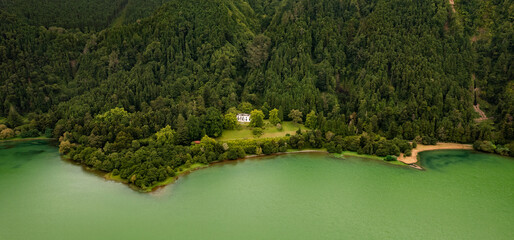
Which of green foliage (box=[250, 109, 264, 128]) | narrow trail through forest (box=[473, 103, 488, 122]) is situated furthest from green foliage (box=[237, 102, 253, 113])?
narrow trail through forest (box=[473, 103, 488, 122])

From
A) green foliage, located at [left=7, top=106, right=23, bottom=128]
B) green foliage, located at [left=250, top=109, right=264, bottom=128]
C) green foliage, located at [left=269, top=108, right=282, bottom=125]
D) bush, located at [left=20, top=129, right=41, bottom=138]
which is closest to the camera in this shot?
green foliage, located at [left=250, top=109, right=264, bottom=128]

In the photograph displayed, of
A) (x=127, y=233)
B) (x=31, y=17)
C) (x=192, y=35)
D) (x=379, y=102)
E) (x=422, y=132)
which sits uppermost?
(x=31, y=17)

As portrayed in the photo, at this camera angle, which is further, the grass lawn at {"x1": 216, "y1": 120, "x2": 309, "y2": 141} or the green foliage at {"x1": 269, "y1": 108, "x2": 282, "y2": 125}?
the green foliage at {"x1": 269, "y1": 108, "x2": 282, "y2": 125}

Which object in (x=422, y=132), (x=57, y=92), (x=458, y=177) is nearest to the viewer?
(x=458, y=177)

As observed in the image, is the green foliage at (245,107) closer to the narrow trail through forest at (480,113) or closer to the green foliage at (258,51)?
the green foliage at (258,51)

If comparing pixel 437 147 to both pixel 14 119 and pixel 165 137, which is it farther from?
pixel 14 119

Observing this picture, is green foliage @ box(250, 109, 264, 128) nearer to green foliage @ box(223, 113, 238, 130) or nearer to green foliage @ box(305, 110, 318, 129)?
green foliage @ box(223, 113, 238, 130)

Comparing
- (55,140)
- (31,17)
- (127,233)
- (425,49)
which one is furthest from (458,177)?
(31,17)

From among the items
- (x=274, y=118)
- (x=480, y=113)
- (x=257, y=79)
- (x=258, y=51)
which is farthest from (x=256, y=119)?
(x=480, y=113)

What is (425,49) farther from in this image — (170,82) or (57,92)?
(57,92)
